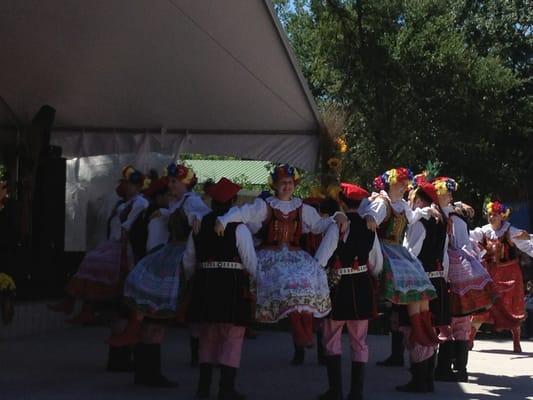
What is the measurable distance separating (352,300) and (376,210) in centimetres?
75

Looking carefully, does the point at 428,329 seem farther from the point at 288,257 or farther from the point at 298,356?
the point at 298,356

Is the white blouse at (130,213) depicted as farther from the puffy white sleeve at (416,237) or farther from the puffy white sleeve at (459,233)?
the puffy white sleeve at (459,233)

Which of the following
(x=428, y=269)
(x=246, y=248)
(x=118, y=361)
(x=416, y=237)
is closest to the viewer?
(x=246, y=248)

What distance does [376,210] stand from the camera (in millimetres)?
6801

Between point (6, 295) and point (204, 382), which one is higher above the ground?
point (6, 295)

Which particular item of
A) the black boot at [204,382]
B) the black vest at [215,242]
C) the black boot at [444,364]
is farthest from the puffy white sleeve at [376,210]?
the black boot at [444,364]

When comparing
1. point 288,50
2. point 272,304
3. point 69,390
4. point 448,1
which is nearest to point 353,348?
point 272,304

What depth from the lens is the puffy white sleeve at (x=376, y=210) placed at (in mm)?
6641

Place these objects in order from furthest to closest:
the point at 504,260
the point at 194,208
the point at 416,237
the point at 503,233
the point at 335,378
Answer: the point at 504,260 < the point at 503,233 < the point at 416,237 < the point at 335,378 < the point at 194,208

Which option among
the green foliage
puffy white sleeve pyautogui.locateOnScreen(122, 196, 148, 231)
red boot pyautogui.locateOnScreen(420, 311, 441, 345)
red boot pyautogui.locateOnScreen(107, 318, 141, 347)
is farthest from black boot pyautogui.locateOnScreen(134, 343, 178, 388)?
the green foliage

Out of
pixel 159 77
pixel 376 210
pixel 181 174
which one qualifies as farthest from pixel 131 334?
pixel 159 77

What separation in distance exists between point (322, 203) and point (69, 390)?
2340 millimetres

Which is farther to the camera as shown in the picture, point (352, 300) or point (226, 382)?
point (352, 300)

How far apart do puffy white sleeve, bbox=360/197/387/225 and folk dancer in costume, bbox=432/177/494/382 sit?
80cm
